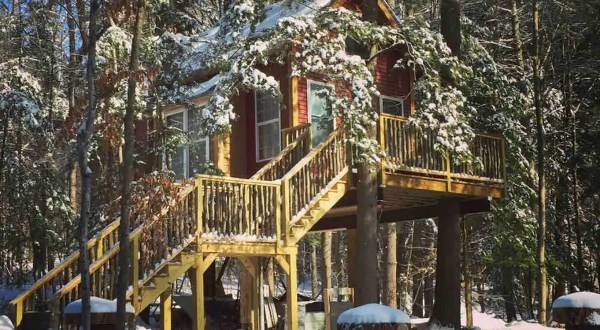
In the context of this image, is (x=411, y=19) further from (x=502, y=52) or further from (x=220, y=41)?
(x=502, y=52)

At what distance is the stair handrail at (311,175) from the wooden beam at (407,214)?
→ 4229 millimetres

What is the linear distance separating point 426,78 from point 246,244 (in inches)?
182

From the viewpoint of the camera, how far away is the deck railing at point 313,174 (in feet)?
44.9

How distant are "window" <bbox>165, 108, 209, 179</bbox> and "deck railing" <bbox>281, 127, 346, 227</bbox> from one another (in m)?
4.20

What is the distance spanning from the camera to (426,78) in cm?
1430

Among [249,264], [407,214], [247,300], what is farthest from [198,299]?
[407,214]

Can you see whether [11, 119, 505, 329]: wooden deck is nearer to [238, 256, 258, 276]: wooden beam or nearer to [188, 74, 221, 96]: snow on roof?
[238, 256, 258, 276]: wooden beam

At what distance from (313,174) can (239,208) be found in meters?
1.88

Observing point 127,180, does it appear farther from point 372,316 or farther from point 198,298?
point 372,316

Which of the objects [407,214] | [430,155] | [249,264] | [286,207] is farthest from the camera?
[407,214]

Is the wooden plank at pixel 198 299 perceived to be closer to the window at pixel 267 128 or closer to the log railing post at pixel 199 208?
the log railing post at pixel 199 208

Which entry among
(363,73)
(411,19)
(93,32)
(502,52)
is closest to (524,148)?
(502,52)

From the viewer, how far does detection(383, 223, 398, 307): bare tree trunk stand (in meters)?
24.0

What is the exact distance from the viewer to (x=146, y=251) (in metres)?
11.1
